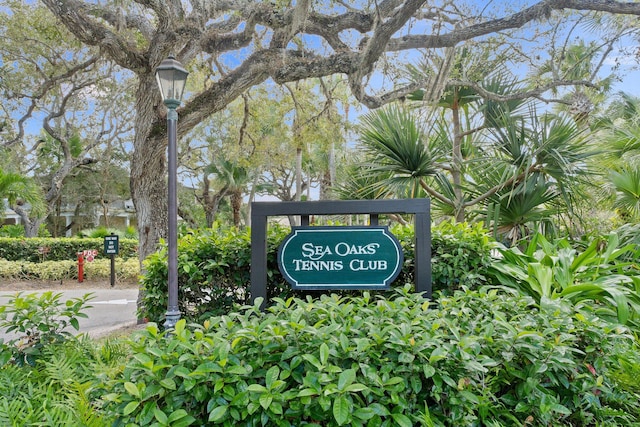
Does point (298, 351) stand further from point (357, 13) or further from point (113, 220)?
point (113, 220)

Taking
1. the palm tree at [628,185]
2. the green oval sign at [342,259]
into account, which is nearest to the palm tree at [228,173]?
the palm tree at [628,185]

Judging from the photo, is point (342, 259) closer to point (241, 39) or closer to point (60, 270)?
point (241, 39)

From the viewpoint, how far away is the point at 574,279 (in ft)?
11.0

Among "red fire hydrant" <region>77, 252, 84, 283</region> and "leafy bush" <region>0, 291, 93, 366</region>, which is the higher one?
"leafy bush" <region>0, 291, 93, 366</region>

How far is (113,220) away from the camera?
103ft

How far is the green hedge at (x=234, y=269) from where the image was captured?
3366 mm

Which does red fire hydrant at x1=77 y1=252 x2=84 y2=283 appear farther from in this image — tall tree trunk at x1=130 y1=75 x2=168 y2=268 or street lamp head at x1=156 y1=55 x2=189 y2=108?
street lamp head at x1=156 y1=55 x2=189 y2=108

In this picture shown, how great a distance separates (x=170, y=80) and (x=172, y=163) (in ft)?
2.71

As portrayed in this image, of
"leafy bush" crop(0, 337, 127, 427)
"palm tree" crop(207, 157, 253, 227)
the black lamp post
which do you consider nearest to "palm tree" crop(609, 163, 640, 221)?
the black lamp post

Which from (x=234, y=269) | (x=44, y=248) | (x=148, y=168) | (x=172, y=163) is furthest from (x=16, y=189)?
(x=234, y=269)

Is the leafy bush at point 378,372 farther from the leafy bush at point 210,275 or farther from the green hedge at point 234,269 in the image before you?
the leafy bush at point 210,275

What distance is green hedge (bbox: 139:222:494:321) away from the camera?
11.0 feet

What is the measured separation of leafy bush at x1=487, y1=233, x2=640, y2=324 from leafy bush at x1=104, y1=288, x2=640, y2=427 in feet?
2.30

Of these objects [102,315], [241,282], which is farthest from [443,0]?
[102,315]
